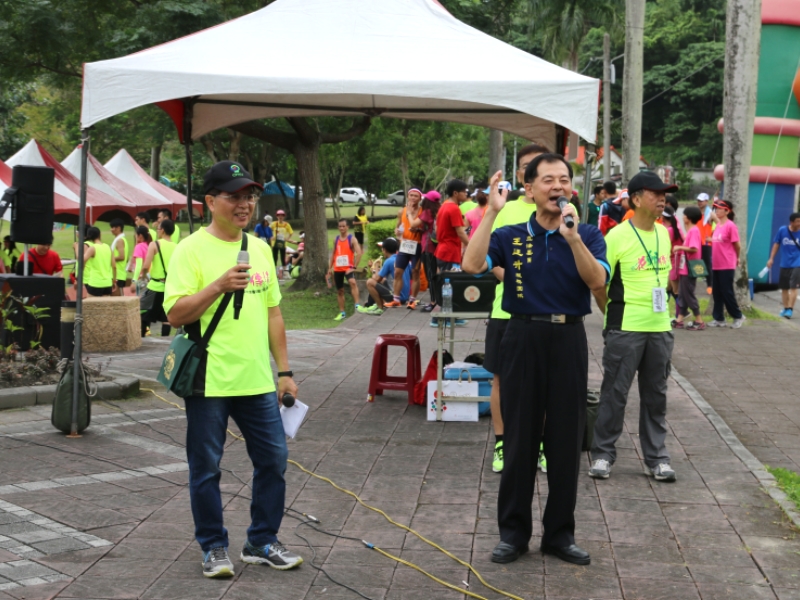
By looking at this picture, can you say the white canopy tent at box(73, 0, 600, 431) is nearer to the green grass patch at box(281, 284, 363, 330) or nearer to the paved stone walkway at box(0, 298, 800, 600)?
the paved stone walkway at box(0, 298, 800, 600)

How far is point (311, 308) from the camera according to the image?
18.6m

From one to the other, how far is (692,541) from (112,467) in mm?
3688

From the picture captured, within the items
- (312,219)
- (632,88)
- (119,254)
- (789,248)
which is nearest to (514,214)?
(789,248)

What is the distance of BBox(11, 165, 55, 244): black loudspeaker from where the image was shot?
378 inches

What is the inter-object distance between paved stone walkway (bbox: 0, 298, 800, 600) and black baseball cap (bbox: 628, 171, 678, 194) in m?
1.87

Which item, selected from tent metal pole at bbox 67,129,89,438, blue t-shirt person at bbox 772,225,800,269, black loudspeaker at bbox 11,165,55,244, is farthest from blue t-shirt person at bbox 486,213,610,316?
blue t-shirt person at bbox 772,225,800,269

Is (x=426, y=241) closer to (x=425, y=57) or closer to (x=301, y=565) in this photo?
(x=425, y=57)

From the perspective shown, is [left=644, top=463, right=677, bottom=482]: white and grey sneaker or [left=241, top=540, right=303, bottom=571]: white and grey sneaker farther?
[left=644, top=463, right=677, bottom=482]: white and grey sneaker

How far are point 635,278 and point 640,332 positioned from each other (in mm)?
353

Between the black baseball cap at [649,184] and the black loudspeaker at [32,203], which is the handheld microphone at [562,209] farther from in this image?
the black loudspeaker at [32,203]

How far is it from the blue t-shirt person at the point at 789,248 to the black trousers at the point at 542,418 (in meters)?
12.2

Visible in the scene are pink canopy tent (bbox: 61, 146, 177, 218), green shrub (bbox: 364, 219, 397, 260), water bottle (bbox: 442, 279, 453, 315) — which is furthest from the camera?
green shrub (bbox: 364, 219, 397, 260)

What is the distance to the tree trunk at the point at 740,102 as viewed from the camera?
1614 centimetres

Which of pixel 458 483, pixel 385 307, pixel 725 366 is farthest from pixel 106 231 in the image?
pixel 458 483
